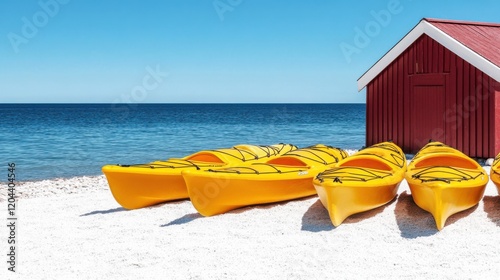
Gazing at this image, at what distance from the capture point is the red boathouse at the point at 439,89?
38.9 ft

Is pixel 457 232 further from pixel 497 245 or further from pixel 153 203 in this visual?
pixel 153 203

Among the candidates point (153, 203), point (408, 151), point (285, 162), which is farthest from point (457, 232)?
point (408, 151)

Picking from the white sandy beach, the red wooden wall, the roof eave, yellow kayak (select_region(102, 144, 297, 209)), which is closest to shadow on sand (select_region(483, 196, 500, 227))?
the white sandy beach

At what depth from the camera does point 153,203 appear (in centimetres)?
861

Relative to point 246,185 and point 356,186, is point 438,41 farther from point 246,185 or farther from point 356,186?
point 246,185

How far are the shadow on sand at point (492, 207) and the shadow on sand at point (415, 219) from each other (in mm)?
210

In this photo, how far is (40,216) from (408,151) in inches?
365

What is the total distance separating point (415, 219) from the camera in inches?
274

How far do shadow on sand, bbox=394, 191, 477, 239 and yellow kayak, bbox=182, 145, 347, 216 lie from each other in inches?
60.5

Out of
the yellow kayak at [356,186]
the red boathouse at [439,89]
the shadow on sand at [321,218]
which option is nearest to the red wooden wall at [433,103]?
the red boathouse at [439,89]

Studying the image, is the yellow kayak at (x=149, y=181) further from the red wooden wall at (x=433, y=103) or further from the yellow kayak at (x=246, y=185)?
the red wooden wall at (x=433, y=103)

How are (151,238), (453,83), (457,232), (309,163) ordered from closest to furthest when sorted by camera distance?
(457,232) → (151,238) → (309,163) → (453,83)

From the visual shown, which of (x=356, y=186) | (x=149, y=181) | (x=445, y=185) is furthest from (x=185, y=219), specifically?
(x=445, y=185)

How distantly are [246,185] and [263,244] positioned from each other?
1393mm
